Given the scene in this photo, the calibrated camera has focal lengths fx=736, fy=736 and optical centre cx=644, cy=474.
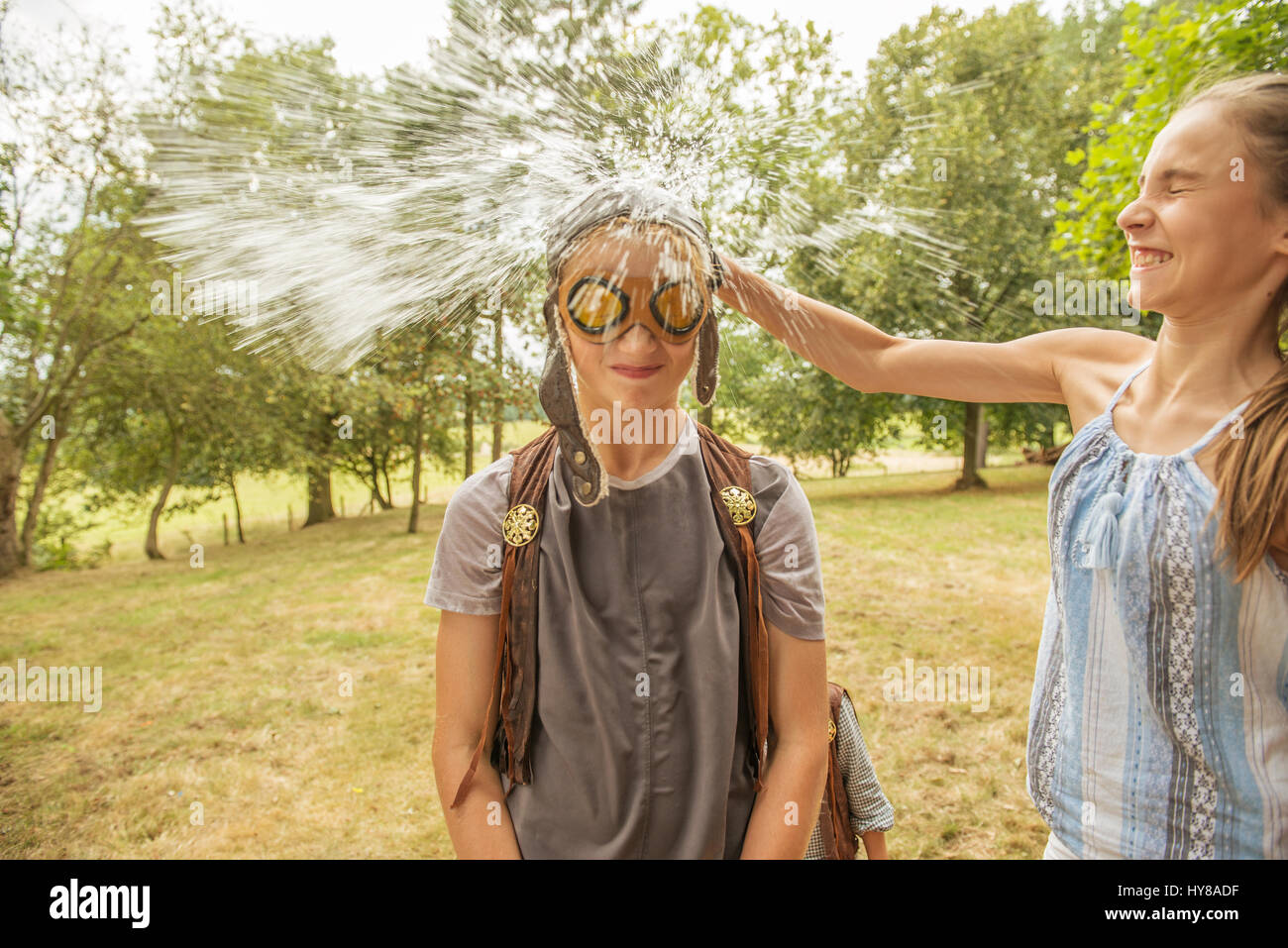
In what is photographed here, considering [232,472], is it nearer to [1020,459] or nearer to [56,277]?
[56,277]

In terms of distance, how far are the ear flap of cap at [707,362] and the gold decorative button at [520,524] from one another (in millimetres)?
357

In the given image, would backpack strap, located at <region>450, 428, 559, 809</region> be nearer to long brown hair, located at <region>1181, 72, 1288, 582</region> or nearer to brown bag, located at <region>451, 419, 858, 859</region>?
brown bag, located at <region>451, 419, 858, 859</region>

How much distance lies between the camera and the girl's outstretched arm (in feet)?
4.67

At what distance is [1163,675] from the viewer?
115cm

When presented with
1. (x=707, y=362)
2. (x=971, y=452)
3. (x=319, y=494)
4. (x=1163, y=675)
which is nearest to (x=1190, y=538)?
(x=1163, y=675)

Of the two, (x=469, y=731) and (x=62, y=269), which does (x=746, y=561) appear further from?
(x=62, y=269)

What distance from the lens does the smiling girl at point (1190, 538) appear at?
3.62ft

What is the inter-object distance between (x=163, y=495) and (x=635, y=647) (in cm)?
1185

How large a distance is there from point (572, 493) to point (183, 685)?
6.23 metres

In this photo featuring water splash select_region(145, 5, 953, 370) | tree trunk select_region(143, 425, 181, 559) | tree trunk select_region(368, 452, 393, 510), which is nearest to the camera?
water splash select_region(145, 5, 953, 370)

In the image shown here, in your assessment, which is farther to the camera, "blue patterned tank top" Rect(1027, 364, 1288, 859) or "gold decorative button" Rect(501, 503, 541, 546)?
"gold decorative button" Rect(501, 503, 541, 546)

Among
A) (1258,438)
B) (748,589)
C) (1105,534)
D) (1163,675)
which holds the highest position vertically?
(1258,438)

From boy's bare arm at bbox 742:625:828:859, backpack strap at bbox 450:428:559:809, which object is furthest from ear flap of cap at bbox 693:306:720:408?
boy's bare arm at bbox 742:625:828:859

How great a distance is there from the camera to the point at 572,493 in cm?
130
